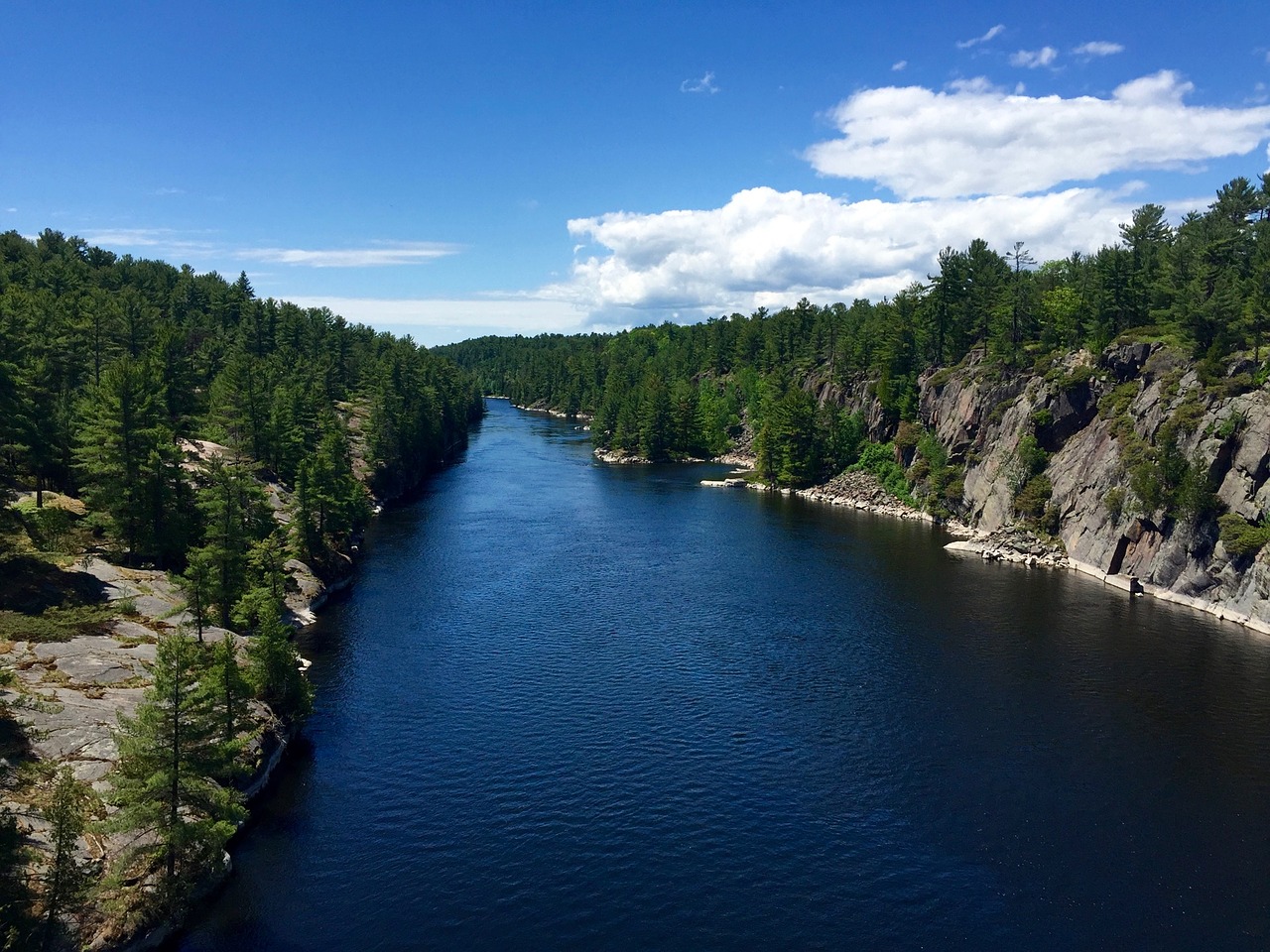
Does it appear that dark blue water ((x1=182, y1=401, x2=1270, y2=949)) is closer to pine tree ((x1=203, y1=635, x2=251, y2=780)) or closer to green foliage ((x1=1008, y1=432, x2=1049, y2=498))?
pine tree ((x1=203, y1=635, x2=251, y2=780))

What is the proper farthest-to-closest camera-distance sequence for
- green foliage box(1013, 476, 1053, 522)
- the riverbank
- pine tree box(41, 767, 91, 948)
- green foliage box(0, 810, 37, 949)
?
green foliage box(1013, 476, 1053, 522) → the riverbank → pine tree box(41, 767, 91, 948) → green foliage box(0, 810, 37, 949)

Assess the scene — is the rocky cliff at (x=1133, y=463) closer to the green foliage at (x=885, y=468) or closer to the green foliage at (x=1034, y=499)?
the green foliage at (x=1034, y=499)

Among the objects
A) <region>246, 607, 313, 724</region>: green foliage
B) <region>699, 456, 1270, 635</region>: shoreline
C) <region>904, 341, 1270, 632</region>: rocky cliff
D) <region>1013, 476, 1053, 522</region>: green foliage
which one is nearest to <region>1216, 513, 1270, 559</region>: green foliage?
<region>904, 341, 1270, 632</region>: rocky cliff

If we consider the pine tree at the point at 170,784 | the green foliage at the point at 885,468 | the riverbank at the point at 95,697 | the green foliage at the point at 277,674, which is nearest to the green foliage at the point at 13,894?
the riverbank at the point at 95,697

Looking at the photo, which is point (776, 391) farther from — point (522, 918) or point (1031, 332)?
point (522, 918)

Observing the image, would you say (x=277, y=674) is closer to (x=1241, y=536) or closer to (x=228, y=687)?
(x=228, y=687)

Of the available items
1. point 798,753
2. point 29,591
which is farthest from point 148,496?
point 798,753

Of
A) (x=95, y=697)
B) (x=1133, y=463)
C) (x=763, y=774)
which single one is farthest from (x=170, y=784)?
(x=1133, y=463)
